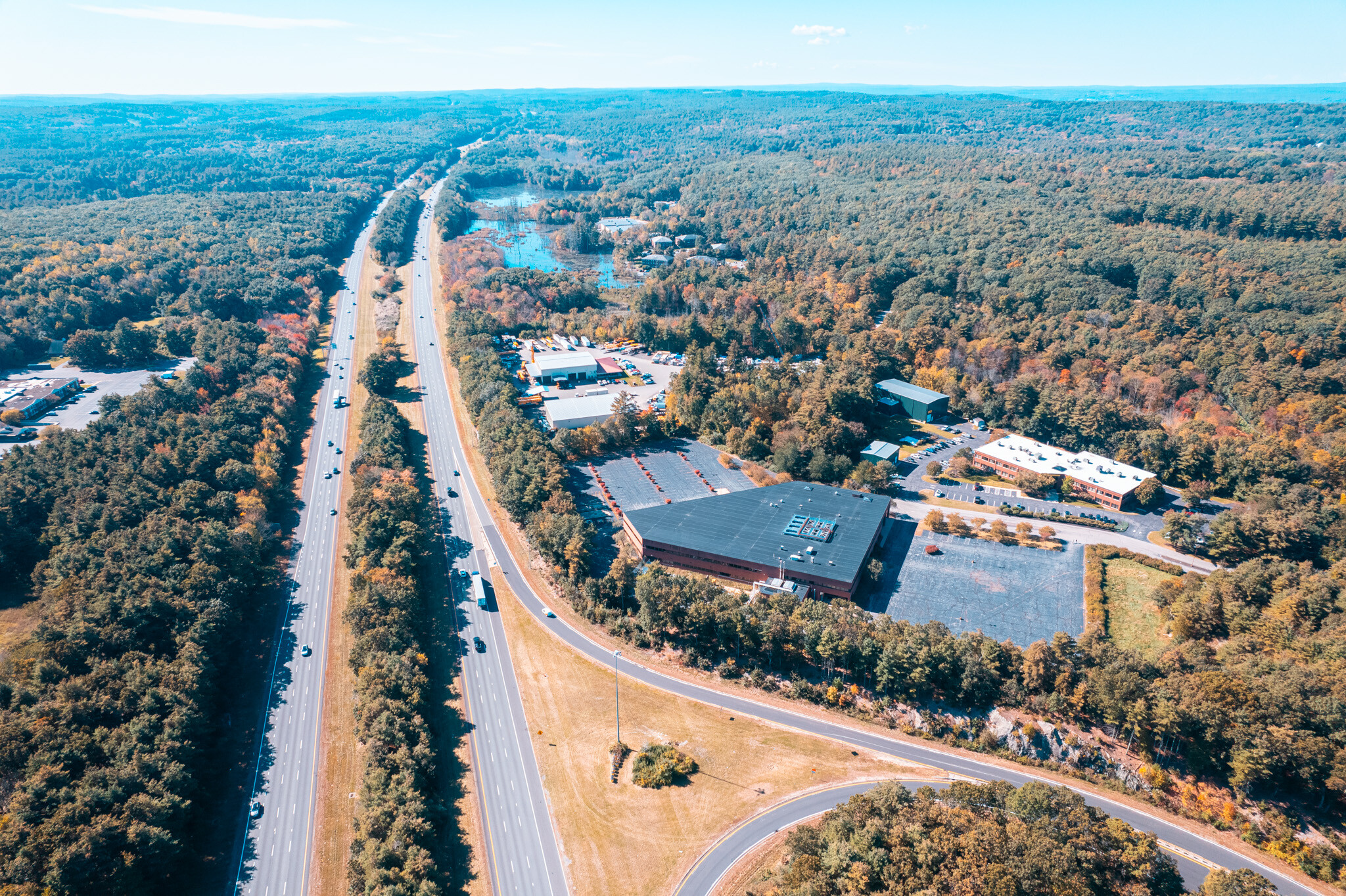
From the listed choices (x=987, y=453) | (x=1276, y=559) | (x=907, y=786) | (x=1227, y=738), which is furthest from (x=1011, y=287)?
(x=907, y=786)

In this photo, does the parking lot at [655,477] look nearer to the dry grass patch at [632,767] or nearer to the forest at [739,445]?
the forest at [739,445]

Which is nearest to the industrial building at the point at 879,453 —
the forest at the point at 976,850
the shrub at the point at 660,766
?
the shrub at the point at 660,766

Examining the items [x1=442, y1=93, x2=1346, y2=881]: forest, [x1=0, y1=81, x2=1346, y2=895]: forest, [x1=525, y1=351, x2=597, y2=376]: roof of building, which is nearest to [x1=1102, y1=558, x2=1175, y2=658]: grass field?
[x1=442, y1=93, x2=1346, y2=881]: forest

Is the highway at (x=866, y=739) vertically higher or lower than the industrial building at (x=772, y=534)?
lower

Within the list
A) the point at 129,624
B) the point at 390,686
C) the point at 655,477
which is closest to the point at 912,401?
the point at 655,477

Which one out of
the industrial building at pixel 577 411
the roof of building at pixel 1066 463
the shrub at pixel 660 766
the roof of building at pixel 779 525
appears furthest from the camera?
the industrial building at pixel 577 411

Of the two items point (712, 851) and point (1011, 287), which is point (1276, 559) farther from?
point (1011, 287)

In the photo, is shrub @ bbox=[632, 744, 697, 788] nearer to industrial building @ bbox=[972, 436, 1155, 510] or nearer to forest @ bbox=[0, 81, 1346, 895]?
forest @ bbox=[0, 81, 1346, 895]
